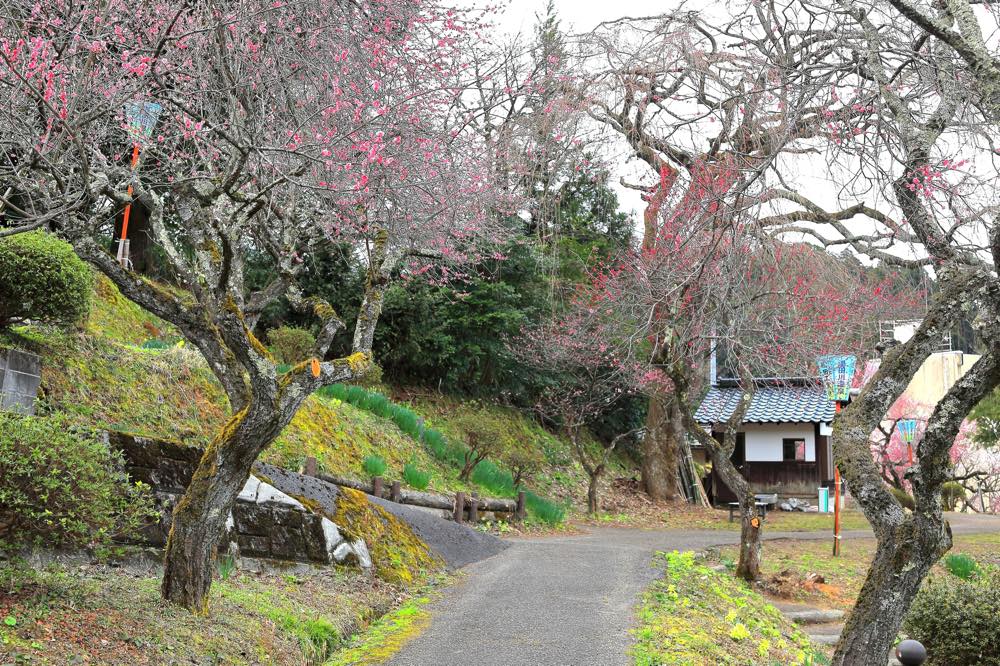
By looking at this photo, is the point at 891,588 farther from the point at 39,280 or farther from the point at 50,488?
the point at 39,280

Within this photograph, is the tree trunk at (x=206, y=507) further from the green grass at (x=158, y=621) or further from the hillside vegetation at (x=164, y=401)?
the hillside vegetation at (x=164, y=401)

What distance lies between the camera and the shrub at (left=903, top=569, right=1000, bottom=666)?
6949 millimetres

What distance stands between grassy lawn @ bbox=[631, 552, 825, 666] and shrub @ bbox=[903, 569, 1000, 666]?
0.99 metres

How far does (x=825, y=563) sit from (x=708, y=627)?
21.9 feet

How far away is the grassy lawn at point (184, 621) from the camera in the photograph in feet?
14.7

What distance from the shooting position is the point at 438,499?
12.4 m

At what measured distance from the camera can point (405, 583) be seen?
26.8 ft

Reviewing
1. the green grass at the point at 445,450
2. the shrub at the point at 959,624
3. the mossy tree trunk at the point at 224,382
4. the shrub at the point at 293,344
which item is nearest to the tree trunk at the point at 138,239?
the shrub at the point at 293,344

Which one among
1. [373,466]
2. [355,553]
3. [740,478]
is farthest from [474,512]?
[355,553]

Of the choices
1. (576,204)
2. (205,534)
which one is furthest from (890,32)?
(576,204)

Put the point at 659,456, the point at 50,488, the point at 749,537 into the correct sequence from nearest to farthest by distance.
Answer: the point at 50,488 < the point at 749,537 < the point at 659,456

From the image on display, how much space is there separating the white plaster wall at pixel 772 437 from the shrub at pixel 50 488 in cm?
2232

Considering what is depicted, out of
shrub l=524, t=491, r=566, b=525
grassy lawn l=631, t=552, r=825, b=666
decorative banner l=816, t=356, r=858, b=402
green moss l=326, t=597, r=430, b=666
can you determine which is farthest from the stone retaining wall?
decorative banner l=816, t=356, r=858, b=402

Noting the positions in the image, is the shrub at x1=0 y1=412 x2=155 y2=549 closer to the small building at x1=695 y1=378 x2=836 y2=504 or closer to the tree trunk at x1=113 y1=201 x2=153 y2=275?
the tree trunk at x1=113 y1=201 x2=153 y2=275
